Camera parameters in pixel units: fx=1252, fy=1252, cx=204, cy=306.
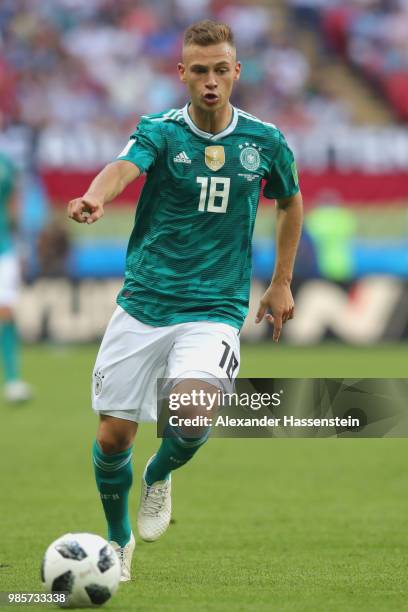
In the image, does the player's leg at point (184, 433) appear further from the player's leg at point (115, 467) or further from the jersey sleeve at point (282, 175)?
the jersey sleeve at point (282, 175)

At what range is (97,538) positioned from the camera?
4637mm

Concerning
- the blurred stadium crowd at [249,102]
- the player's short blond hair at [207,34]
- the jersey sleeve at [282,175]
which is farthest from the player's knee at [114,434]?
the blurred stadium crowd at [249,102]

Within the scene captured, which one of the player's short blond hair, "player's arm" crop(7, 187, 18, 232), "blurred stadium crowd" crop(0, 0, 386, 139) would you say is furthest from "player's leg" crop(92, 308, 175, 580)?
"blurred stadium crowd" crop(0, 0, 386, 139)

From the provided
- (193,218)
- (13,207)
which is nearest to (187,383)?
(193,218)

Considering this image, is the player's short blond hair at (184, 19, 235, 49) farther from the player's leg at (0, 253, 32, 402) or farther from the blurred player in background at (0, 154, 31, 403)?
the player's leg at (0, 253, 32, 402)

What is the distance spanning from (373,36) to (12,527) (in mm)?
19146

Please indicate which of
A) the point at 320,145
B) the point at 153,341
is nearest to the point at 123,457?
the point at 153,341

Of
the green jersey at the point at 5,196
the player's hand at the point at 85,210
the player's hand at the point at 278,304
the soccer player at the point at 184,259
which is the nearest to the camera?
the player's hand at the point at 85,210

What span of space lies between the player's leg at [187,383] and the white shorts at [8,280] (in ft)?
20.7

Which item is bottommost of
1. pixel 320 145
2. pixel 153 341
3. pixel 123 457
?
pixel 320 145

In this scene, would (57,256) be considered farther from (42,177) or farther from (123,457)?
(123,457)

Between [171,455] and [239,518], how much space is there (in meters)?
1.64

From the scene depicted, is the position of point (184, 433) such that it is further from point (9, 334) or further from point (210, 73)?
point (9, 334)

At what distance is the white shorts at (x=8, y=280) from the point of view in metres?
11.6
